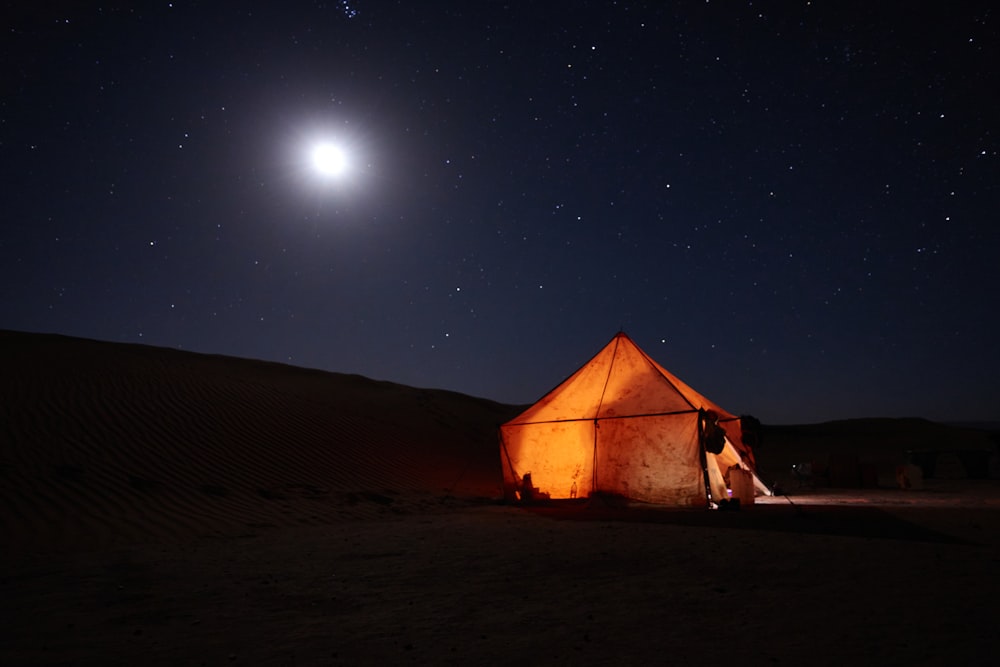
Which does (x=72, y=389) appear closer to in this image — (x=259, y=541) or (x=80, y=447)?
(x=80, y=447)

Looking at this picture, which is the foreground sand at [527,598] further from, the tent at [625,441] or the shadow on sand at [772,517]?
the tent at [625,441]

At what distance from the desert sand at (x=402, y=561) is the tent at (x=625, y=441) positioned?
0.71 meters

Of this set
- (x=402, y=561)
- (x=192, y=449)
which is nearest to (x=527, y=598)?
(x=402, y=561)

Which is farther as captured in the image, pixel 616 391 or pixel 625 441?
pixel 616 391

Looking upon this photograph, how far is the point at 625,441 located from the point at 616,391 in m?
1.26

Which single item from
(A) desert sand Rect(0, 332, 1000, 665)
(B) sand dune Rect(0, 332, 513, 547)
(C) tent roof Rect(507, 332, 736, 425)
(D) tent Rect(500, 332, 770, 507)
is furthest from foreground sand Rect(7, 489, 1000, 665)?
(C) tent roof Rect(507, 332, 736, 425)

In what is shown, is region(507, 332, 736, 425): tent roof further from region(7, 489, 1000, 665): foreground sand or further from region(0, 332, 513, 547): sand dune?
region(7, 489, 1000, 665): foreground sand

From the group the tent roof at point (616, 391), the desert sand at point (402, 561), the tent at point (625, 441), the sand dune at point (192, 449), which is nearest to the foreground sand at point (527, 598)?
the desert sand at point (402, 561)

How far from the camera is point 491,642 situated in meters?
3.62

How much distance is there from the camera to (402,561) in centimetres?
634

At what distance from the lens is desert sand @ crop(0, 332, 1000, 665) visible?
3566 mm

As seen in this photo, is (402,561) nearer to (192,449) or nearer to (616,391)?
(616,391)

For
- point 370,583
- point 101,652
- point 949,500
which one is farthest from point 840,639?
point 949,500

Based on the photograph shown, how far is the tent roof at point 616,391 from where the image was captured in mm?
12203
